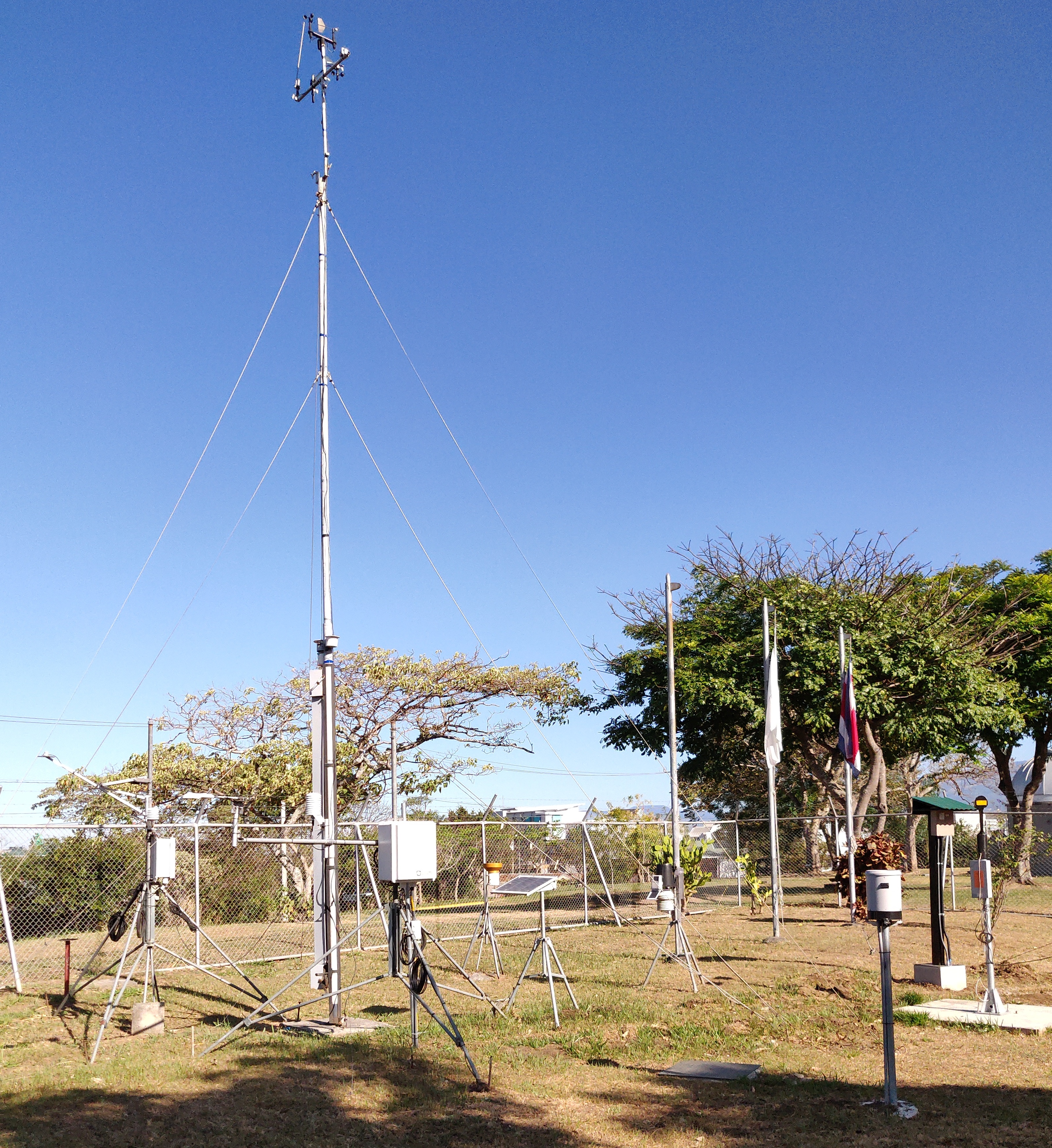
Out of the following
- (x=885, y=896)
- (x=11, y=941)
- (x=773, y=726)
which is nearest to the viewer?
(x=885, y=896)

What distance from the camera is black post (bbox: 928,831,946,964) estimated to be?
1243 cm

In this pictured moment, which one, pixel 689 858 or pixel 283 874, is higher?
pixel 283 874

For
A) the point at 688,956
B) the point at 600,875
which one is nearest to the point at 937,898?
the point at 688,956

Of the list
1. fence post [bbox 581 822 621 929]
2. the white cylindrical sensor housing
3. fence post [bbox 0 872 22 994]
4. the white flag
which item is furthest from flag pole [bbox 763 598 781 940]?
fence post [bbox 0 872 22 994]

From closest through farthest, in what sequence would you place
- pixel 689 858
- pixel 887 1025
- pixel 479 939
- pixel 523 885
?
pixel 887 1025 → pixel 479 939 → pixel 523 885 → pixel 689 858

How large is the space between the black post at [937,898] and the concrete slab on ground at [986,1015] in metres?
1.25

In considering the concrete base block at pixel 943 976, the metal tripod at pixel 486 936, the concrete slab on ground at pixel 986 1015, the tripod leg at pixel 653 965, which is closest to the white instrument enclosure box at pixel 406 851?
the tripod leg at pixel 653 965

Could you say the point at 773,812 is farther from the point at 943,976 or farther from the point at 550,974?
the point at 550,974

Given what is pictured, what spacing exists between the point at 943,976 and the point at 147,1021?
8.59m

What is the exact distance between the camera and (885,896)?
7.35 m

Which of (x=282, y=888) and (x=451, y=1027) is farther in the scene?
(x=282, y=888)

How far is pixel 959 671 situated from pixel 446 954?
18.2 m

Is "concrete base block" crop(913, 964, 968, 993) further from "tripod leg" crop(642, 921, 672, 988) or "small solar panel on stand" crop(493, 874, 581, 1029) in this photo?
"small solar panel on stand" crop(493, 874, 581, 1029)

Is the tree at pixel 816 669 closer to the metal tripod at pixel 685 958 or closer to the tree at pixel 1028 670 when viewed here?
the tree at pixel 1028 670
